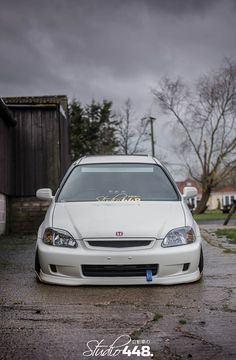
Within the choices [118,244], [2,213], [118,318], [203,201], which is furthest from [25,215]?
[203,201]

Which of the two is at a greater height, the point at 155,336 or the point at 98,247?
the point at 98,247

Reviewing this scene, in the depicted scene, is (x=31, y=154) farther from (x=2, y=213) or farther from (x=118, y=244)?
(x=118, y=244)

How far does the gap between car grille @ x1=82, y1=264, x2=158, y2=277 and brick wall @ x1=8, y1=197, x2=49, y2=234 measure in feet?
40.0

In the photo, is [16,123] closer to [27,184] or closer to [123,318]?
[27,184]

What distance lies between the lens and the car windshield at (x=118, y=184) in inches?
278

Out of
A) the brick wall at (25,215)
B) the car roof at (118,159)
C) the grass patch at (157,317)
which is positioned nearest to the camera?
the grass patch at (157,317)

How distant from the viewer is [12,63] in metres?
24.9

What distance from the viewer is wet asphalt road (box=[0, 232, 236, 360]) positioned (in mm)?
3756

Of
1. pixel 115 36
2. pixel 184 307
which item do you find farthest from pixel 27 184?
pixel 184 307

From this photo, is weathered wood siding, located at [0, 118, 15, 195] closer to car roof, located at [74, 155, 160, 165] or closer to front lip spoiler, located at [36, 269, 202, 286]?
car roof, located at [74, 155, 160, 165]

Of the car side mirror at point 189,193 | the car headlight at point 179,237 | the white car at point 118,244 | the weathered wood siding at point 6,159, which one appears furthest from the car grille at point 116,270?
the weathered wood siding at point 6,159

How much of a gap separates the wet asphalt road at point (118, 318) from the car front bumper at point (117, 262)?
11 cm

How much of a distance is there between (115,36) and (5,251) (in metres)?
9.98

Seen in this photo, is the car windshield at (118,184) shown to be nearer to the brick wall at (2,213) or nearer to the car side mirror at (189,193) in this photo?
the car side mirror at (189,193)
